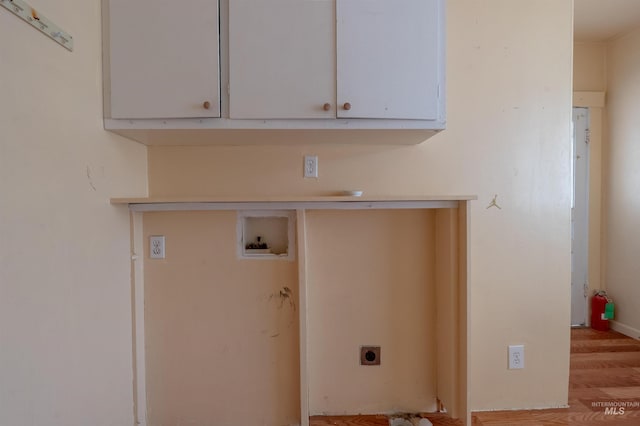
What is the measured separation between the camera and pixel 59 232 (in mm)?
1014

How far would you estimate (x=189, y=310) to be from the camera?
5.19 feet

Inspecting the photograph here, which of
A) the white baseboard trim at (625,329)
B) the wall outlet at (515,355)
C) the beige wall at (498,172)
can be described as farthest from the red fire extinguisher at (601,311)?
the wall outlet at (515,355)

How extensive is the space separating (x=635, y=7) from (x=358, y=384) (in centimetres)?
304

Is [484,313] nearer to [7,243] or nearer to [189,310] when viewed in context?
[189,310]

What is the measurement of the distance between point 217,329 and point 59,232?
2.72 feet

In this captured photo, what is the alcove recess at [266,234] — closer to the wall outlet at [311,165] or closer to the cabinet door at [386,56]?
the wall outlet at [311,165]

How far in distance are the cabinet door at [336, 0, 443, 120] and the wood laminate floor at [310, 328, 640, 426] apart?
148 cm

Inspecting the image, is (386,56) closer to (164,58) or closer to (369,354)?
(164,58)

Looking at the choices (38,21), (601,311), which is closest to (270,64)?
(38,21)

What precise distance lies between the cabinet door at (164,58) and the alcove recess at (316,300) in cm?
48

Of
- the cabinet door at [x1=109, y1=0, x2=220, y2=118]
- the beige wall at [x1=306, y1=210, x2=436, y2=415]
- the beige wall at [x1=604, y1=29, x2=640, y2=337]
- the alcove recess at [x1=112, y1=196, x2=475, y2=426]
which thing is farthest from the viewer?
the beige wall at [x1=604, y1=29, x2=640, y2=337]

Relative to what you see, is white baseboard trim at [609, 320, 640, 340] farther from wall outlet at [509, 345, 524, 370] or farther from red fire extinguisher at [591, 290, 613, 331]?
wall outlet at [509, 345, 524, 370]

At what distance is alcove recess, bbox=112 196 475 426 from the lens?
150 centimetres

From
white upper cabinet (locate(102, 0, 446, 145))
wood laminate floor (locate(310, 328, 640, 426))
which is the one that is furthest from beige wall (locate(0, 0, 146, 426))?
wood laminate floor (locate(310, 328, 640, 426))
